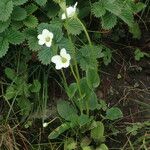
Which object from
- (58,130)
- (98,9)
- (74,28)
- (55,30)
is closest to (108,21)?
(98,9)

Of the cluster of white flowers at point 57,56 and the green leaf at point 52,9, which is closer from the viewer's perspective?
the cluster of white flowers at point 57,56

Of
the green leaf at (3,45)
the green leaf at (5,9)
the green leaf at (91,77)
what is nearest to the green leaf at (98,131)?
the green leaf at (91,77)

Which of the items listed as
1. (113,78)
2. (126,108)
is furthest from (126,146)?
(113,78)

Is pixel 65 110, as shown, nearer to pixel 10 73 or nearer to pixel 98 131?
pixel 98 131

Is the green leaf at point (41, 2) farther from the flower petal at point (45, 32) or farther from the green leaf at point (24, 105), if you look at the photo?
the green leaf at point (24, 105)

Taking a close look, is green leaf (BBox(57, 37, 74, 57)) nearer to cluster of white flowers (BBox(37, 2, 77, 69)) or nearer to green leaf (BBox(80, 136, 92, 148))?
cluster of white flowers (BBox(37, 2, 77, 69))

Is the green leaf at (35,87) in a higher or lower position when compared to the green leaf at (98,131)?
higher
